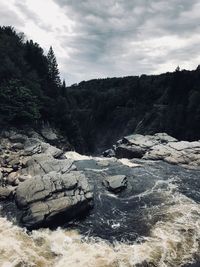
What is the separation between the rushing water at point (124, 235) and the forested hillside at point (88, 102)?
24077mm

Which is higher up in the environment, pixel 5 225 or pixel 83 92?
pixel 83 92

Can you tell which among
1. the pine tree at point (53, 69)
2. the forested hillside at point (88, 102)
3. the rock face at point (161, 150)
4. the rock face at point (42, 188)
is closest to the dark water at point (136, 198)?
the rock face at point (42, 188)

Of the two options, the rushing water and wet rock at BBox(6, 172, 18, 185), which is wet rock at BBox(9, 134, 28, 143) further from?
the rushing water

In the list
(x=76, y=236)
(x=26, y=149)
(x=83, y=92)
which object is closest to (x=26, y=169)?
(x=26, y=149)

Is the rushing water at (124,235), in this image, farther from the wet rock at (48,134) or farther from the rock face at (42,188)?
the wet rock at (48,134)

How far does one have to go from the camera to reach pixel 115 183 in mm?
38406

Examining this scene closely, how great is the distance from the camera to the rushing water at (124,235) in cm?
2461

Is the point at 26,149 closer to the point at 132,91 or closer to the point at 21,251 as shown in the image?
the point at 21,251

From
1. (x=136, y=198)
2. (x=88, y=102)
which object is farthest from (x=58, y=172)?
(x=88, y=102)

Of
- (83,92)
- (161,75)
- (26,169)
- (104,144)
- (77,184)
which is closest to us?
(77,184)

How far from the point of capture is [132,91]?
11394 cm

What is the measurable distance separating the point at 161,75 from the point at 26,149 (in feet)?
289

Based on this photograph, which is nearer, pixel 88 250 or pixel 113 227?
pixel 88 250

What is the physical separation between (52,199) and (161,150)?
2699 cm
